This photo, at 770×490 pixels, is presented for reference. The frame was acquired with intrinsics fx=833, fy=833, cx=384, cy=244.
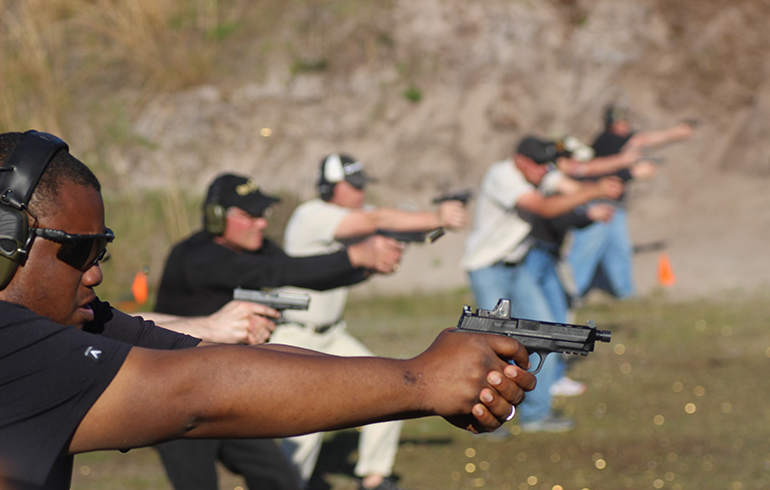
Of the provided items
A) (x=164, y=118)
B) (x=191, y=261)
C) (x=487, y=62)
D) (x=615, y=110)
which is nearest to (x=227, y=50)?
(x=164, y=118)

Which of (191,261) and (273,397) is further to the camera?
(191,261)

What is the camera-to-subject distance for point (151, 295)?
1083 centimetres

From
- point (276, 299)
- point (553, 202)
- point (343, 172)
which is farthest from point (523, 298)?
point (276, 299)

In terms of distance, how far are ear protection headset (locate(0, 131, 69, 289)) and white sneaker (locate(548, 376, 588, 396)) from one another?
622 cm

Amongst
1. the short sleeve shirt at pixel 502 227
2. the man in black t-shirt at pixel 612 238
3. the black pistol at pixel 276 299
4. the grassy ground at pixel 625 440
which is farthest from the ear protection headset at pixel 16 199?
the man in black t-shirt at pixel 612 238

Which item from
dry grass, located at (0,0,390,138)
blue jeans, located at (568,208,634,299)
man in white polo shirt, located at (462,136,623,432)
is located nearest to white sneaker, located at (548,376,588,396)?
man in white polo shirt, located at (462,136,623,432)

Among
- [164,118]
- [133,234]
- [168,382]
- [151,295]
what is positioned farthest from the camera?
[164,118]

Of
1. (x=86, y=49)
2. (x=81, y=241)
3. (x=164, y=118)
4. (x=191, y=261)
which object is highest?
(x=81, y=241)

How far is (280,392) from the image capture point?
5.87 feet

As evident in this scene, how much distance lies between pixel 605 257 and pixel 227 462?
25.7 feet

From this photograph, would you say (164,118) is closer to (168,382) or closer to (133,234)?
(133,234)

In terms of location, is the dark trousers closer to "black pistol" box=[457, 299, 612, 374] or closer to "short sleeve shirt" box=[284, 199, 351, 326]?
"short sleeve shirt" box=[284, 199, 351, 326]

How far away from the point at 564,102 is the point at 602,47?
1.46m

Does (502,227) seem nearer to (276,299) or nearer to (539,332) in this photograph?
(276,299)
